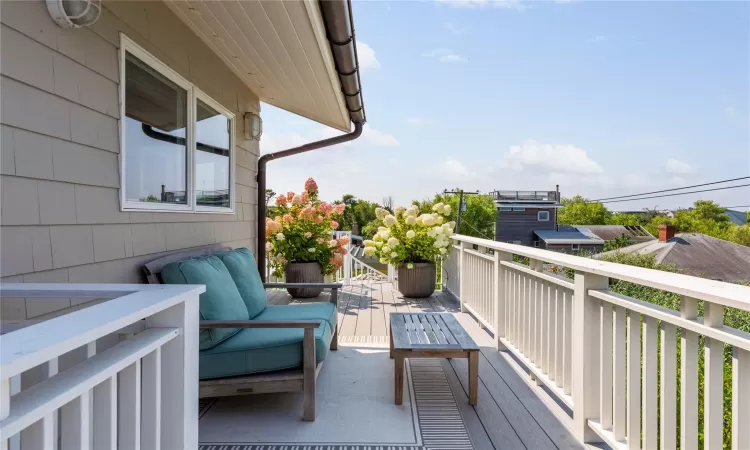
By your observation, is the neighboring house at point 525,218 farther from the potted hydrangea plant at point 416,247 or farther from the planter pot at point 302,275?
the planter pot at point 302,275

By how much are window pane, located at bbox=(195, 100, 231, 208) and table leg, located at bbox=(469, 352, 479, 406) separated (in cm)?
231

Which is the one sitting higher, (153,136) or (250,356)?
(153,136)

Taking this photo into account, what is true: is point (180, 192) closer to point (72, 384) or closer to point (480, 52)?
point (72, 384)

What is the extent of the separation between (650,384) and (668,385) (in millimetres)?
134

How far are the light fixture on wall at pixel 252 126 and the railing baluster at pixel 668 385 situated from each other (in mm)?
4070

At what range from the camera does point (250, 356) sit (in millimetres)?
2508

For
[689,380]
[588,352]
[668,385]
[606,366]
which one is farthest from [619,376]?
[689,380]

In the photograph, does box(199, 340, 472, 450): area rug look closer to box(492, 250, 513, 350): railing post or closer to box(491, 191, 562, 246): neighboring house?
box(492, 250, 513, 350): railing post

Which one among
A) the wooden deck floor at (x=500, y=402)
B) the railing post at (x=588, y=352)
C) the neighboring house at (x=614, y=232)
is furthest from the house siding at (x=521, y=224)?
the railing post at (x=588, y=352)

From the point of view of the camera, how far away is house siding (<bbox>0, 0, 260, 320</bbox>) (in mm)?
1631

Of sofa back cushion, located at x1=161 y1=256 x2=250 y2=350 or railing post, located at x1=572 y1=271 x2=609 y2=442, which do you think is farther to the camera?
sofa back cushion, located at x1=161 y1=256 x2=250 y2=350

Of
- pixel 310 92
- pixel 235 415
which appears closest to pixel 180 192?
pixel 235 415

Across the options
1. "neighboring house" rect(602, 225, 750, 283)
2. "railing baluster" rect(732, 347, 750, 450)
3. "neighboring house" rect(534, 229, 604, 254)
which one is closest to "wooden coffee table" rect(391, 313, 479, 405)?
"railing baluster" rect(732, 347, 750, 450)

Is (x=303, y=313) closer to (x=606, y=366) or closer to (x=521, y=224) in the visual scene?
(x=606, y=366)
